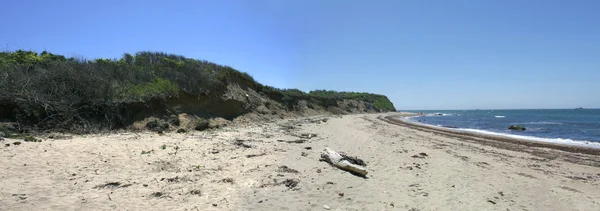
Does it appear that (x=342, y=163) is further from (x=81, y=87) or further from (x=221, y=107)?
(x=221, y=107)

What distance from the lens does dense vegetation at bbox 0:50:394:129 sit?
1114 centimetres

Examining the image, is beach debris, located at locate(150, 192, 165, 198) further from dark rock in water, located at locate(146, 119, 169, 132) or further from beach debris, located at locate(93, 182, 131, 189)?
dark rock in water, located at locate(146, 119, 169, 132)

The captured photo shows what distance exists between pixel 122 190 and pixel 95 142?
176 inches

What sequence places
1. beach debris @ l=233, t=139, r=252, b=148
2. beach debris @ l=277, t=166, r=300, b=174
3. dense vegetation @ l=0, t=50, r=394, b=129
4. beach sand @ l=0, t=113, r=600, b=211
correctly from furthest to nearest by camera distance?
dense vegetation @ l=0, t=50, r=394, b=129 < beach debris @ l=233, t=139, r=252, b=148 < beach debris @ l=277, t=166, r=300, b=174 < beach sand @ l=0, t=113, r=600, b=211

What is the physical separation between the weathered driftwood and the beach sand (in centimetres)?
Answer: 21

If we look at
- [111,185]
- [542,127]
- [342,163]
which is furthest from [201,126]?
[542,127]

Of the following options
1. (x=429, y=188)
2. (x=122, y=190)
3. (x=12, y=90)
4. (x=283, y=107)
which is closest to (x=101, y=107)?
(x=12, y=90)

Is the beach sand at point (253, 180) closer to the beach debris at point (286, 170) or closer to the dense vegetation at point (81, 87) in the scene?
the beach debris at point (286, 170)

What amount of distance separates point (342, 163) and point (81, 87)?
1204cm

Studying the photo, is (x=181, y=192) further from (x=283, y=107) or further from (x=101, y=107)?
(x=283, y=107)

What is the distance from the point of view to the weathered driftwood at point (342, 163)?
25.3 feet

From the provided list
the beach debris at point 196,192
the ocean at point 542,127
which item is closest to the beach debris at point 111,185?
the beach debris at point 196,192

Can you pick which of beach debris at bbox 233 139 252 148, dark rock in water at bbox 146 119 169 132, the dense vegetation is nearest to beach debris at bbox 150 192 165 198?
beach debris at bbox 233 139 252 148

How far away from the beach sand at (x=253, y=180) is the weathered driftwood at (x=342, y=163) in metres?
0.21
